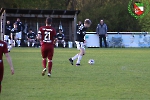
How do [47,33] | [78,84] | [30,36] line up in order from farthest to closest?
[30,36] < [47,33] < [78,84]

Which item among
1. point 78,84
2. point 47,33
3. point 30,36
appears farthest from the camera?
point 30,36

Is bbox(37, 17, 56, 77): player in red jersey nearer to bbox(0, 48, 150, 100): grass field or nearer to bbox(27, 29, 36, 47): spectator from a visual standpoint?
bbox(0, 48, 150, 100): grass field

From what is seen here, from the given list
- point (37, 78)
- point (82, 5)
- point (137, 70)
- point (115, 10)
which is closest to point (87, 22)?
point (137, 70)

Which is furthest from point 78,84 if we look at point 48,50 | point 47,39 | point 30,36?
point 30,36

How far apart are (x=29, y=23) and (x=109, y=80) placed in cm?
2817

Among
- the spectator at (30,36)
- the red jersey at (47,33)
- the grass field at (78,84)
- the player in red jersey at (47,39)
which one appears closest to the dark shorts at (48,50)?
the player in red jersey at (47,39)

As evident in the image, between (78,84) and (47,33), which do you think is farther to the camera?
(47,33)

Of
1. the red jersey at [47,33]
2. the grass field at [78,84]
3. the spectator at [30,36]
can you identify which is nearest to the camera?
the grass field at [78,84]

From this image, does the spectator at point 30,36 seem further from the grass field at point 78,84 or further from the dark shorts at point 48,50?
the dark shorts at point 48,50

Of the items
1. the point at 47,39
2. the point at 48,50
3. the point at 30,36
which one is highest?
the point at 30,36

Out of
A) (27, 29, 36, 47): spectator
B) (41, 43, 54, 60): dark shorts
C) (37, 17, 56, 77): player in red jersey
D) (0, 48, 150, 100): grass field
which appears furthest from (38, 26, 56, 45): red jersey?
(27, 29, 36, 47): spectator

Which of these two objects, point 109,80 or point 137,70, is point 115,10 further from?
point 109,80

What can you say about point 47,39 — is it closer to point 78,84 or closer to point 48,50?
point 48,50

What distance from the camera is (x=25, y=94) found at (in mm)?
12812
